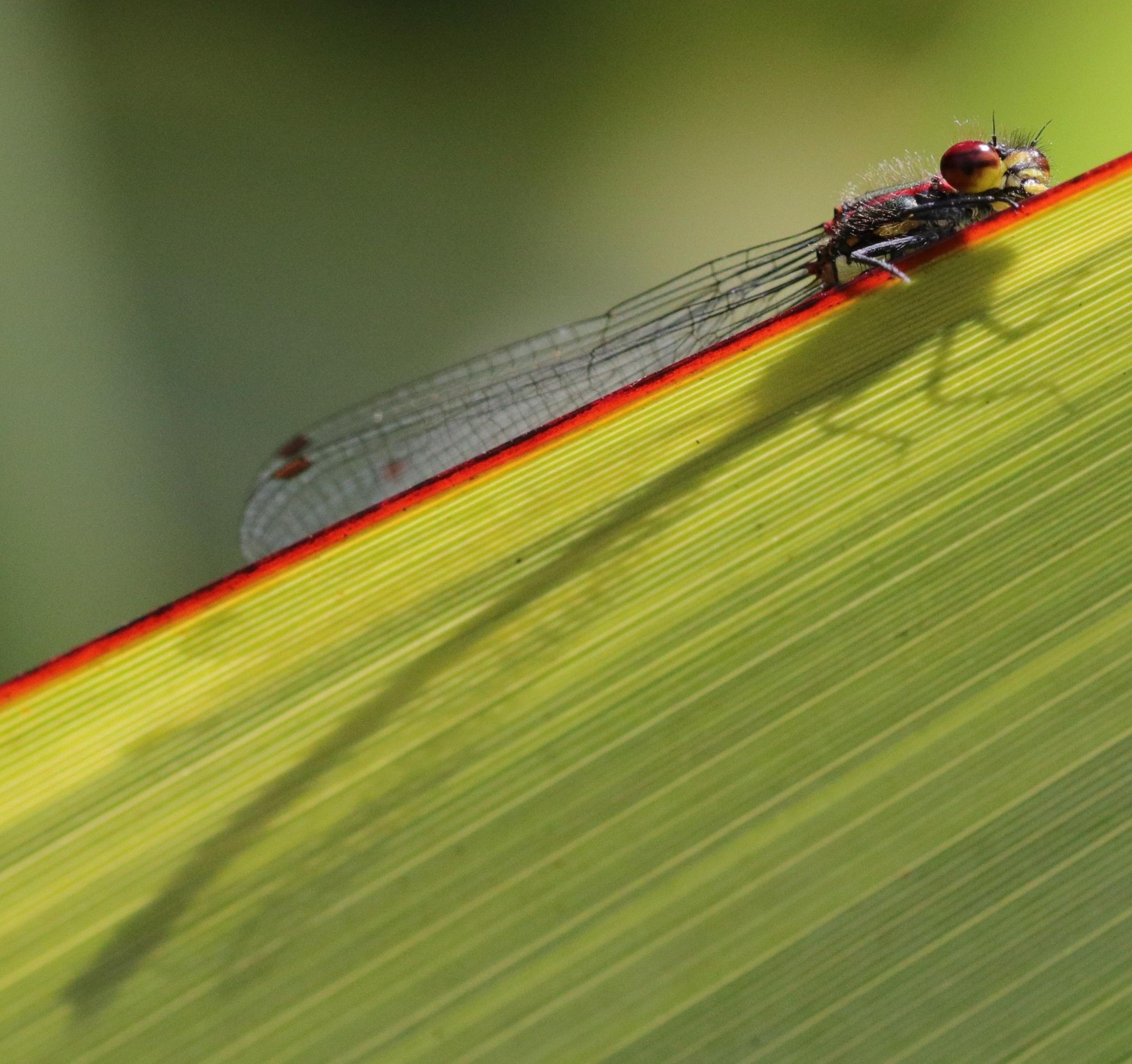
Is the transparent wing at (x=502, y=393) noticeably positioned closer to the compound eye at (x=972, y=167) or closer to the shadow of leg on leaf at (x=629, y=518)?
the compound eye at (x=972, y=167)

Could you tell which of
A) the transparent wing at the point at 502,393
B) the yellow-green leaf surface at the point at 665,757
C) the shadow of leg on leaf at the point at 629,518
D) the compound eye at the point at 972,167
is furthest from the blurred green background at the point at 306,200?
the yellow-green leaf surface at the point at 665,757

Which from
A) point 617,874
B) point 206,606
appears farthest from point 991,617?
point 206,606

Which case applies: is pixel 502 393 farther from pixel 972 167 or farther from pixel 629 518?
pixel 629 518

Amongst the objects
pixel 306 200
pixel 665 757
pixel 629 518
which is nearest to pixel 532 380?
pixel 306 200

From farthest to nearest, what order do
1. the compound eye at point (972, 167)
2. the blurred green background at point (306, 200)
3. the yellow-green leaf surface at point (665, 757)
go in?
the blurred green background at point (306, 200), the compound eye at point (972, 167), the yellow-green leaf surface at point (665, 757)

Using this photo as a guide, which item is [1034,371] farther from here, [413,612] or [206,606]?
[206,606]
